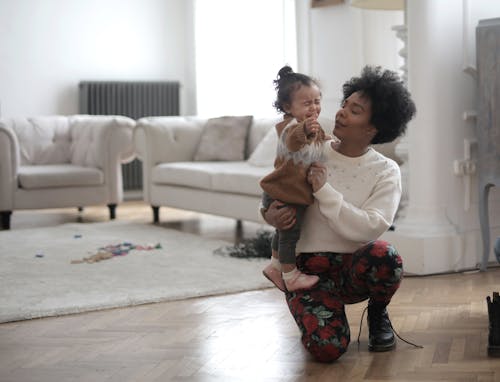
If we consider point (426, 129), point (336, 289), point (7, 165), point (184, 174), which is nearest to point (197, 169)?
point (184, 174)

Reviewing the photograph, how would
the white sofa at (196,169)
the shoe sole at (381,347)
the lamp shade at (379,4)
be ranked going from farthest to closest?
the white sofa at (196,169) → the lamp shade at (379,4) → the shoe sole at (381,347)

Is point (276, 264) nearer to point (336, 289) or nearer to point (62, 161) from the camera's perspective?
point (336, 289)

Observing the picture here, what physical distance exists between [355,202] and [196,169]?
3.48 meters

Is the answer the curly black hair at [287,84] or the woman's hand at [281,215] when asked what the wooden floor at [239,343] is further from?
the curly black hair at [287,84]

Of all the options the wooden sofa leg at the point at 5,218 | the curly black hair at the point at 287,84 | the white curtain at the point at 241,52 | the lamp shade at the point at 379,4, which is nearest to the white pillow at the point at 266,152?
the lamp shade at the point at 379,4

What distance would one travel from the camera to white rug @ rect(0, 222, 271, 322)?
384 cm

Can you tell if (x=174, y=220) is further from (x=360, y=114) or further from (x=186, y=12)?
(x=360, y=114)

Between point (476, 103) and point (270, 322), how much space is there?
1672 mm

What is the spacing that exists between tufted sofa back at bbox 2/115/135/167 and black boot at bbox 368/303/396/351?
14.8 feet

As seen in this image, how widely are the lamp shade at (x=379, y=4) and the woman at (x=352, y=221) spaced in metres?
1.82

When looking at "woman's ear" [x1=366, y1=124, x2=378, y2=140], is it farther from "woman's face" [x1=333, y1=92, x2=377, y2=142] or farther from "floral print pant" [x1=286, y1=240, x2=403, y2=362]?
"floral print pant" [x1=286, y1=240, x2=403, y2=362]

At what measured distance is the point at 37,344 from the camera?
3.14 metres

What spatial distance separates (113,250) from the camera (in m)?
5.27

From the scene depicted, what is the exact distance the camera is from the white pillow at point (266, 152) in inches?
231
